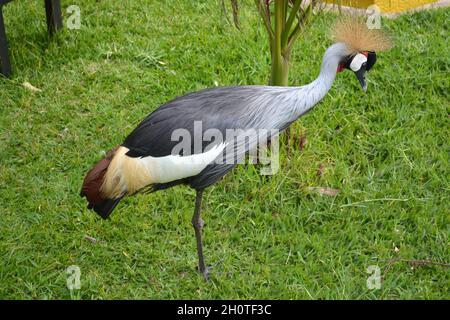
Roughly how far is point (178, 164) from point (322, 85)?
683 millimetres

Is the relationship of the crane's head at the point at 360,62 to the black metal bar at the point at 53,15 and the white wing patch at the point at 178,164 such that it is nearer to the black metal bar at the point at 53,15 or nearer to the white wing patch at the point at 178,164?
the white wing patch at the point at 178,164

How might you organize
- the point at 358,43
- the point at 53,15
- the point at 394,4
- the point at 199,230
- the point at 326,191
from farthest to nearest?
the point at 394,4
the point at 53,15
the point at 326,191
the point at 199,230
the point at 358,43

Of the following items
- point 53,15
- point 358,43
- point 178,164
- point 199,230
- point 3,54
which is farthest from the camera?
point 53,15

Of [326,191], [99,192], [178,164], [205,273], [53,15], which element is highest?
[53,15]

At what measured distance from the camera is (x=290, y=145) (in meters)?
3.56

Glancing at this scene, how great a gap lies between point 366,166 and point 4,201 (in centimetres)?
194

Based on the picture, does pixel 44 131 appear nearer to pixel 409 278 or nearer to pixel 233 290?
pixel 233 290

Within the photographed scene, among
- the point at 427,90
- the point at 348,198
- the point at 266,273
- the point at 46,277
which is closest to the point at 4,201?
the point at 46,277

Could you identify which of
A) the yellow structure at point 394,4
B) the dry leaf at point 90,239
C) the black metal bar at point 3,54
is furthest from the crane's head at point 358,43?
the black metal bar at point 3,54

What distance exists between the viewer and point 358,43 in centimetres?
277

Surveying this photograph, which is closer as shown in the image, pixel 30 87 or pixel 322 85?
pixel 322 85

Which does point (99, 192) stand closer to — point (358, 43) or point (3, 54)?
point (358, 43)

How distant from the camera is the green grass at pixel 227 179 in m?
3.01

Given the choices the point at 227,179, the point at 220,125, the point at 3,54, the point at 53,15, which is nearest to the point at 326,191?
the point at 227,179
